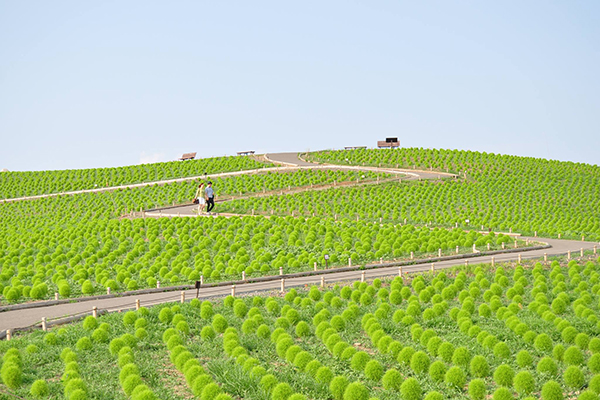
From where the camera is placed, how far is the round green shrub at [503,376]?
16266 mm

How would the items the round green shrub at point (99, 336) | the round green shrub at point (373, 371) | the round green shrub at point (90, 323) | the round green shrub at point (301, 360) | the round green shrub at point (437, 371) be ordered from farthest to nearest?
the round green shrub at point (90, 323)
the round green shrub at point (99, 336)
the round green shrub at point (301, 360)
the round green shrub at point (373, 371)
the round green shrub at point (437, 371)

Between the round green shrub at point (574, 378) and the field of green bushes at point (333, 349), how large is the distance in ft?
0.11

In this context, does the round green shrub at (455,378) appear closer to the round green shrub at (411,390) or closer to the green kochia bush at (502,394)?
the round green shrub at (411,390)

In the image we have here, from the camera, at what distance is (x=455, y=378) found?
1636cm

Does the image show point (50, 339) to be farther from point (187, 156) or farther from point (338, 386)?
point (187, 156)

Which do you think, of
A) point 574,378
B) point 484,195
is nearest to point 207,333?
point 574,378

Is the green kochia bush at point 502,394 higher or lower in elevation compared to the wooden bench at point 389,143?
lower

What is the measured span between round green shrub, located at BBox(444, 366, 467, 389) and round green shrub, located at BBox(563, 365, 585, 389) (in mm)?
2530

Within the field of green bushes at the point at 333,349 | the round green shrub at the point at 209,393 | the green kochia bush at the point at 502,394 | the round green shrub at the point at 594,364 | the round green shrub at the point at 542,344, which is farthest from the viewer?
the round green shrub at the point at 542,344

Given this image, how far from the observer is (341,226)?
44.7 m

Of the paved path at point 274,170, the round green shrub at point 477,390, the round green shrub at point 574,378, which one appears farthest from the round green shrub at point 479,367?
the paved path at point 274,170

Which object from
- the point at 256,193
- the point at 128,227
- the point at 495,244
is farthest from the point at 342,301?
the point at 256,193

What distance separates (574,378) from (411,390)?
14.0 ft

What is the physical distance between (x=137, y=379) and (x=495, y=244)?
29397mm
